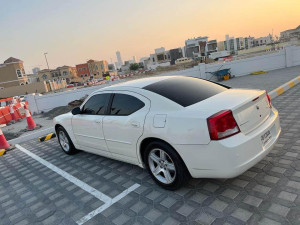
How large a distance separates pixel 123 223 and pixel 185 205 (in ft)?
2.71

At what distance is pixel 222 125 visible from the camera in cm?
282

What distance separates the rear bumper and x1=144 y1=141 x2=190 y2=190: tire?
0.14 m

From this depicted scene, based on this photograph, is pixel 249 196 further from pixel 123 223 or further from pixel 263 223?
pixel 123 223

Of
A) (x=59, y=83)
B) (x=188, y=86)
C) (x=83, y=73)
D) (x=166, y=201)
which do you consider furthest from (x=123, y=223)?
(x=83, y=73)

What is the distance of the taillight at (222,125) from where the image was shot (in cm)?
278

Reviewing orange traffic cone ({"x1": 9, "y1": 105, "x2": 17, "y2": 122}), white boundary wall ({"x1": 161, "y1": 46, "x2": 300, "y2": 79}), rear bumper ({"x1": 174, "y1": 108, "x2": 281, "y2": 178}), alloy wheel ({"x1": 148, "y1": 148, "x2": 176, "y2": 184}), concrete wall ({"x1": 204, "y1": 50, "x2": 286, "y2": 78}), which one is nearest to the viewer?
rear bumper ({"x1": 174, "y1": 108, "x2": 281, "y2": 178})

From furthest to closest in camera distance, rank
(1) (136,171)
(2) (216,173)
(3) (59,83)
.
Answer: (3) (59,83) < (1) (136,171) < (2) (216,173)

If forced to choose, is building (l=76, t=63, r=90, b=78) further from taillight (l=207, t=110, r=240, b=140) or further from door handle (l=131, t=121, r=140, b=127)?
taillight (l=207, t=110, r=240, b=140)

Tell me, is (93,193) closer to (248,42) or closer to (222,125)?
(222,125)

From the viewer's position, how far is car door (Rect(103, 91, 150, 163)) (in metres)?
3.59

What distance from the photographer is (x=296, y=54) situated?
50.4ft

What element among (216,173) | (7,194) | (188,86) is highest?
(188,86)

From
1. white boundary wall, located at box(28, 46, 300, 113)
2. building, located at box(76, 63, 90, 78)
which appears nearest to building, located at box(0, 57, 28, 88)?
building, located at box(76, 63, 90, 78)

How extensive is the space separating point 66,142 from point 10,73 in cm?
7458
